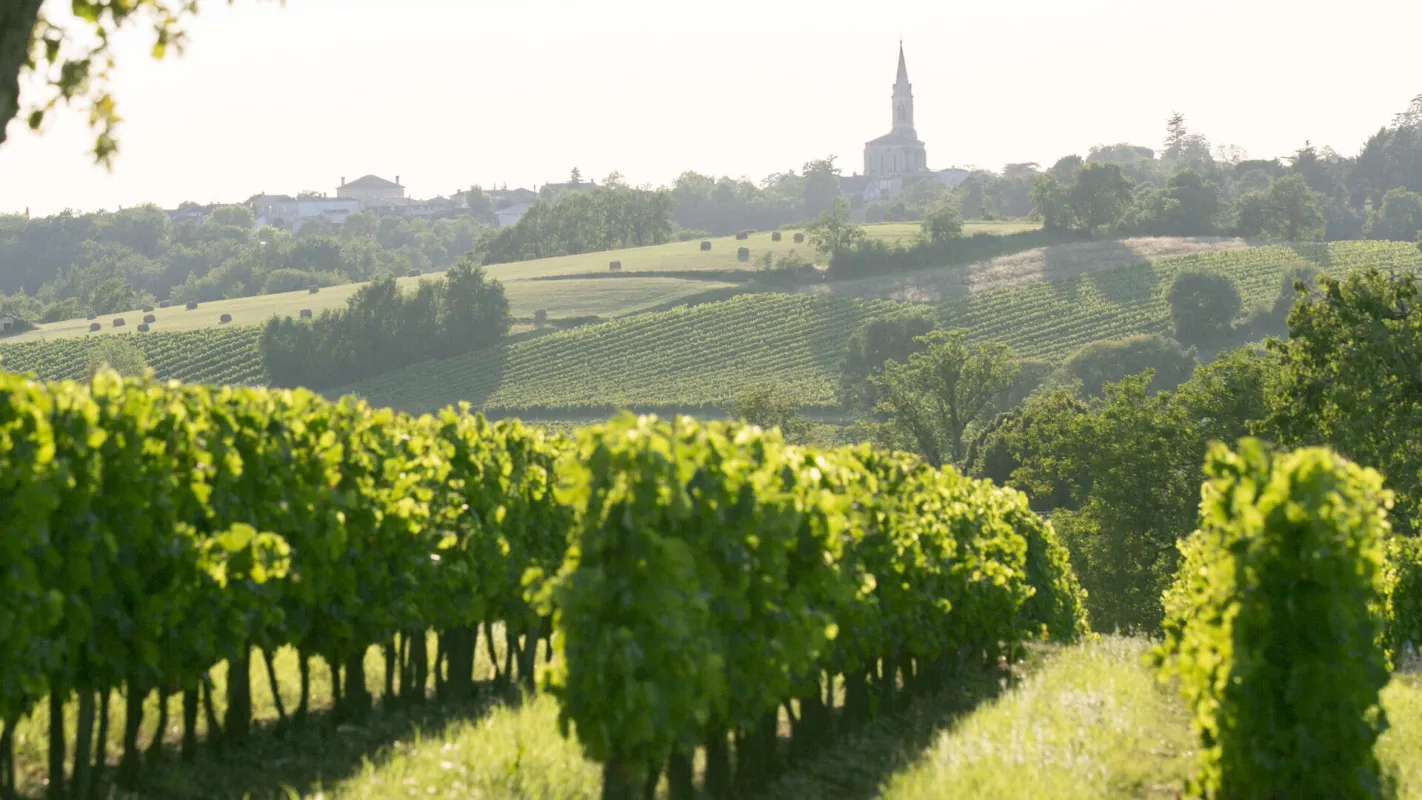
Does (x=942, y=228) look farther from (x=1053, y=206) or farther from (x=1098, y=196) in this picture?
(x=1098, y=196)

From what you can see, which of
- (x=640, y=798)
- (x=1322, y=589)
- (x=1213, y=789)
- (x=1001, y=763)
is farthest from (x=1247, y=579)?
(x=640, y=798)

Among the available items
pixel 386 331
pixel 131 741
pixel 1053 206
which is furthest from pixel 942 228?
pixel 131 741

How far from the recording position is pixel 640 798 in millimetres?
8641

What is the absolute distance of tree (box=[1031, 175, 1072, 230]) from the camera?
13688 cm

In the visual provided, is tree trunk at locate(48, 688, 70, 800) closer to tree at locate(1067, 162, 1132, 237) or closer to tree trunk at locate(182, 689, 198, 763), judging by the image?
tree trunk at locate(182, 689, 198, 763)

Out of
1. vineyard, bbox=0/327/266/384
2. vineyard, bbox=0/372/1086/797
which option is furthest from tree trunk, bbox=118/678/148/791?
vineyard, bbox=0/327/266/384

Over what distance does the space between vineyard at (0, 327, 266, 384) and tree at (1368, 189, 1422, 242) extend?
373 ft

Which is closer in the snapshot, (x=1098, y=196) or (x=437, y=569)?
(x=437, y=569)

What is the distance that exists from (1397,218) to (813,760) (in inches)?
6561

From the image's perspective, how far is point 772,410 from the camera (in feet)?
274

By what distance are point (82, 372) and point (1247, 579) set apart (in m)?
109

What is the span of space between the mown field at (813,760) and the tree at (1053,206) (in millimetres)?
127104

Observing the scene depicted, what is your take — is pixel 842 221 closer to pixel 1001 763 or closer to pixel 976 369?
pixel 976 369

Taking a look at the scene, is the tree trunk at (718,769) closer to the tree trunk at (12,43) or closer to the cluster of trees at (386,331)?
the tree trunk at (12,43)
